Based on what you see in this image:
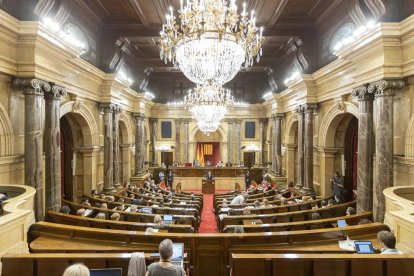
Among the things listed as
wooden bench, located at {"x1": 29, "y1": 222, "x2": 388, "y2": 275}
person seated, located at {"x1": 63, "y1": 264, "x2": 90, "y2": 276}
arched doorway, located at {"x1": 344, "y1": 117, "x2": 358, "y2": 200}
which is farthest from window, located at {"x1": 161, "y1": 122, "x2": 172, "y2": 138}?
person seated, located at {"x1": 63, "y1": 264, "x2": 90, "y2": 276}

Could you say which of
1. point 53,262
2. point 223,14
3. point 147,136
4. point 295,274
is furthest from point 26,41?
point 147,136

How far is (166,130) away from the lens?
23391mm

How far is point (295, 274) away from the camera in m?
4.09

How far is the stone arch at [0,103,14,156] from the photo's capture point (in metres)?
7.19

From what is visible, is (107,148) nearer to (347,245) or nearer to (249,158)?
(347,245)

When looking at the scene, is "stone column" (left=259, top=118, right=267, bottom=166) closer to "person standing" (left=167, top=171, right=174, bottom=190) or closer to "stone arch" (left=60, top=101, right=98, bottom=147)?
"person standing" (left=167, top=171, right=174, bottom=190)

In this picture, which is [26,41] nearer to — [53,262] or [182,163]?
[53,262]

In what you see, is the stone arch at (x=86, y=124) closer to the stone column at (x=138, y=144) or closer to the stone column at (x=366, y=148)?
the stone column at (x=138, y=144)

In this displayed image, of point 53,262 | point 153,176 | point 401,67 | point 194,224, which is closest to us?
point 53,262

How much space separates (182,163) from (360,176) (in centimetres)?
1576

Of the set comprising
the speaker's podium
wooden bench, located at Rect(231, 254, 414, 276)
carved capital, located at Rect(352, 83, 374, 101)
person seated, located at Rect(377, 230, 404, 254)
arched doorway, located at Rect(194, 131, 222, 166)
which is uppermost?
carved capital, located at Rect(352, 83, 374, 101)

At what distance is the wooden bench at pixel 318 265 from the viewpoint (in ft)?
12.9

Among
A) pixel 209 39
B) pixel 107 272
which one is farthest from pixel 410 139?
pixel 107 272

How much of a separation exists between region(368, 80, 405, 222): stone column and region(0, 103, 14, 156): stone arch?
8888 mm
